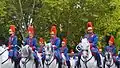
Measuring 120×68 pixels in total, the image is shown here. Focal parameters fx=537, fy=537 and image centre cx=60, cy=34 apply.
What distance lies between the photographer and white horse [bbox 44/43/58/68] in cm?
2136

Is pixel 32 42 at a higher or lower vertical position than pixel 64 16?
higher

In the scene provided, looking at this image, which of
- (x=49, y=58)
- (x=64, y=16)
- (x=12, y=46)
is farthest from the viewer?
(x=64, y=16)

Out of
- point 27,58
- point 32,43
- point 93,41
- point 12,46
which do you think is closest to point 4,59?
point 12,46

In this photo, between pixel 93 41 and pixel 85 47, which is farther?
pixel 93 41

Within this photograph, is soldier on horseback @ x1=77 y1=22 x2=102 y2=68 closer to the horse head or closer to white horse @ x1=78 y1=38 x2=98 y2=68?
white horse @ x1=78 y1=38 x2=98 y2=68

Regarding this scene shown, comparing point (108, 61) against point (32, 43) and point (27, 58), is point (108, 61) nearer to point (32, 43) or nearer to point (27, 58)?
point (32, 43)

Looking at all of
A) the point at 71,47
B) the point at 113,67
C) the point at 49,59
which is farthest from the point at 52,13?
the point at 49,59

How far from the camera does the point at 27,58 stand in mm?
20812

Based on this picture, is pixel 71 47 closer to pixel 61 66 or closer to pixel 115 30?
pixel 115 30

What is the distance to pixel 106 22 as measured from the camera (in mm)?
36594

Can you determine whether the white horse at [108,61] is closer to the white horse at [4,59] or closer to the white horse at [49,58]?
the white horse at [49,58]

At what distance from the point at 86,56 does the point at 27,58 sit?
230cm

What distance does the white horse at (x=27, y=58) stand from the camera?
→ 20500mm

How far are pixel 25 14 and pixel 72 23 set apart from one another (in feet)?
Answer: 11.3
